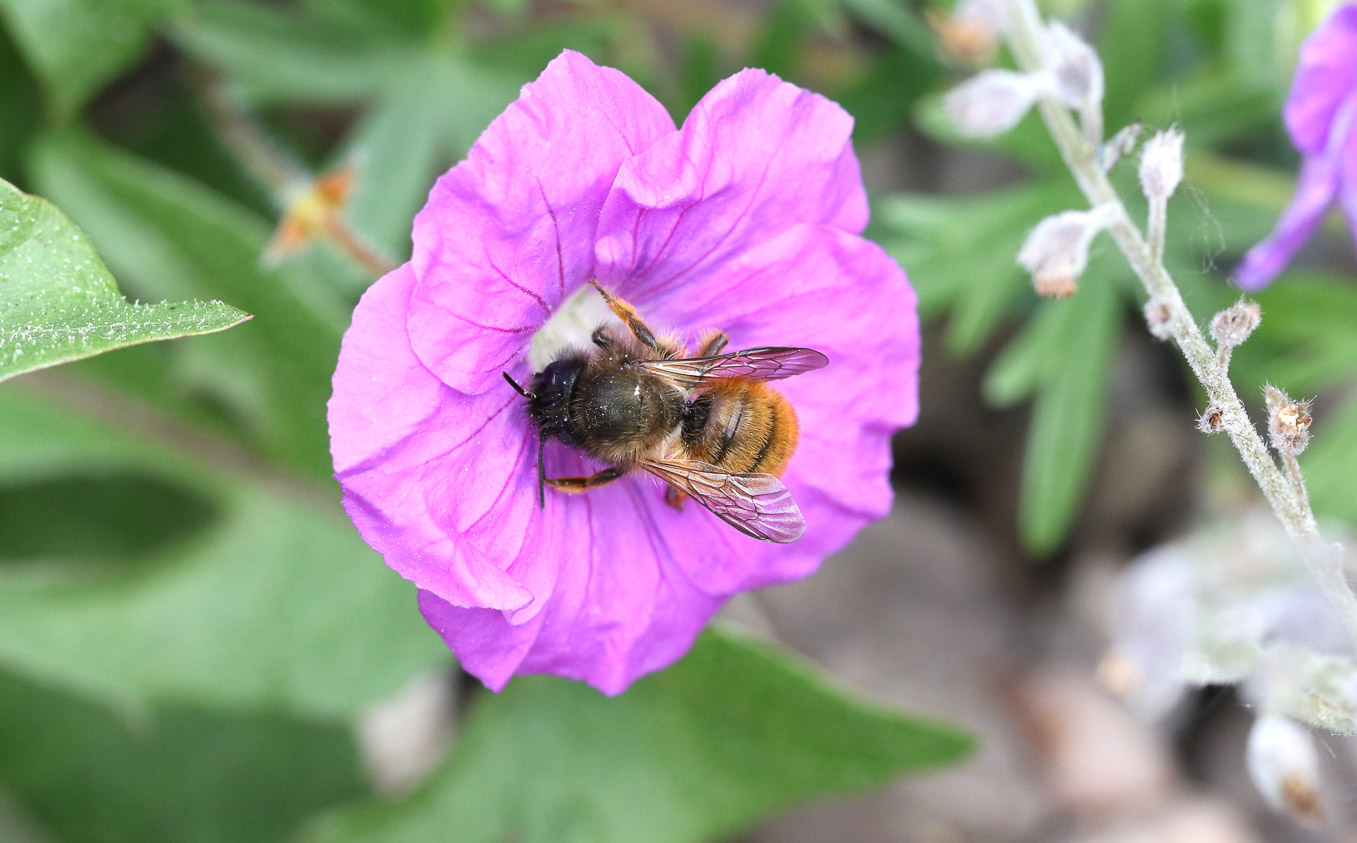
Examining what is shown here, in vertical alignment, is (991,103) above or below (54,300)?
above

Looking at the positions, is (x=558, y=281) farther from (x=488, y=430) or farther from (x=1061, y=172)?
(x=1061, y=172)

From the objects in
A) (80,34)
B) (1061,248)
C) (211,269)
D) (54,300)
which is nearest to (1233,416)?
(1061,248)

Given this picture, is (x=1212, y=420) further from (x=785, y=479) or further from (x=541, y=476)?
(x=541, y=476)

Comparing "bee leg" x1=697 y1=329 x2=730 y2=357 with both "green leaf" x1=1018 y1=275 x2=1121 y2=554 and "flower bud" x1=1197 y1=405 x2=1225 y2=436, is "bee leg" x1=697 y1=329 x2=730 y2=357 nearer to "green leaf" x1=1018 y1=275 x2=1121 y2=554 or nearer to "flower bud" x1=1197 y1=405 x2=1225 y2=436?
"flower bud" x1=1197 y1=405 x2=1225 y2=436

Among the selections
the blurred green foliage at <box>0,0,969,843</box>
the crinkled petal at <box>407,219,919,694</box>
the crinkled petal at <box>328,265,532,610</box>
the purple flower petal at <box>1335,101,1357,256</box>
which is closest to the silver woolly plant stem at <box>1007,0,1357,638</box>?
the crinkled petal at <box>407,219,919,694</box>

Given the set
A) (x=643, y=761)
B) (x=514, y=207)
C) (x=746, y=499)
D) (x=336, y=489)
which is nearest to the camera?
(x=514, y=207)

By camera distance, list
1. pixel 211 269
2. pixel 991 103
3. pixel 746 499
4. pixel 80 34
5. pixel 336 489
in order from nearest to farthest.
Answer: pixel 746 499 < pixel 991 103 < pixel 80 34 < pixel 211 269 < pixel 336 489

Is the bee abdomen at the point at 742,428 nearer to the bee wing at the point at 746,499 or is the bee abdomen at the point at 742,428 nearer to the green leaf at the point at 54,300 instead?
the bee wing at the point at 746,499

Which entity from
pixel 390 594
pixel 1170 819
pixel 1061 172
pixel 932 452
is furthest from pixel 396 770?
pixel 1061 172
